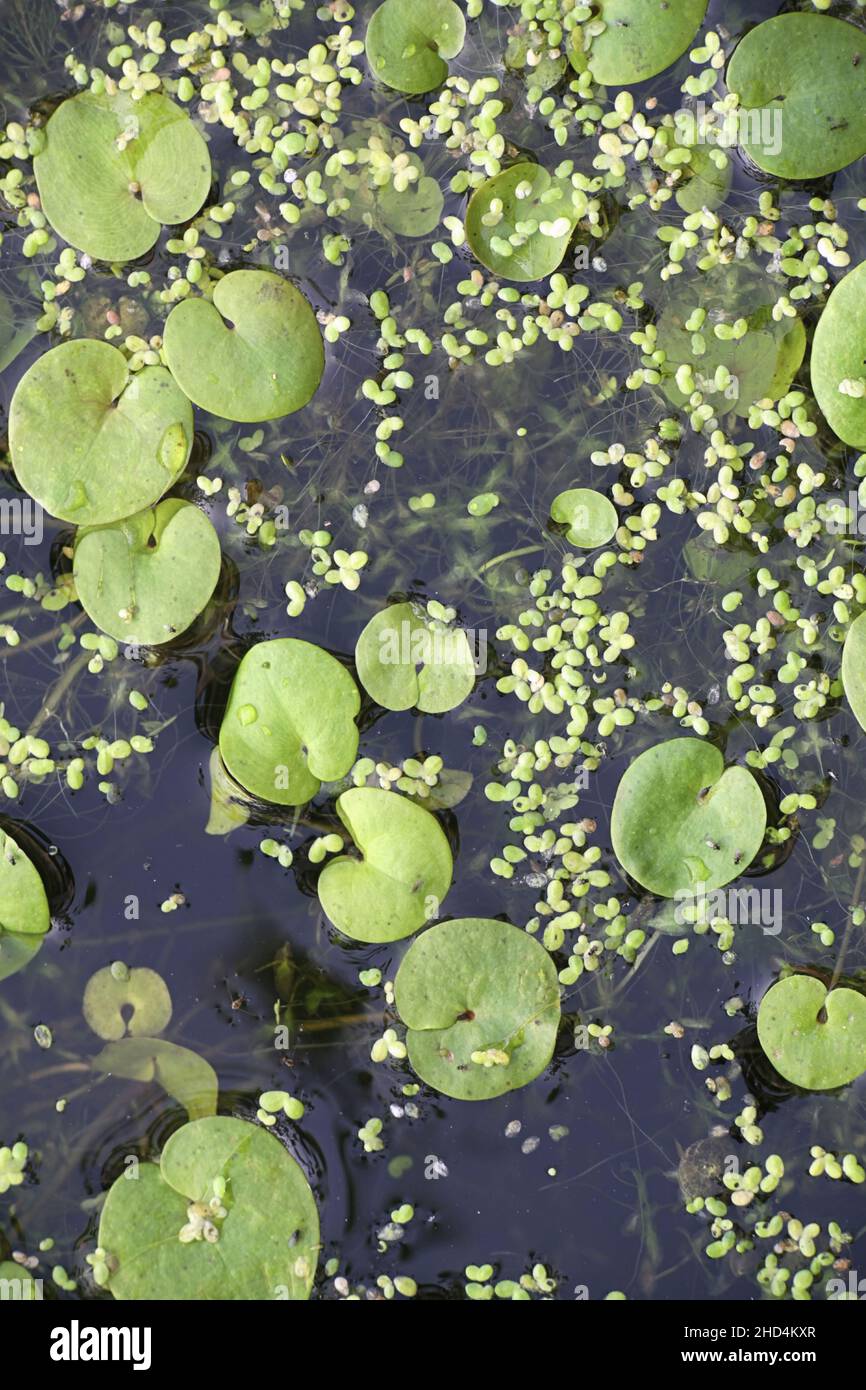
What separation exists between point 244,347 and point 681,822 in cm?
168

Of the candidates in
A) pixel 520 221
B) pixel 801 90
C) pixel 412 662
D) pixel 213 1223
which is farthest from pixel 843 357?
pixel 213 1223

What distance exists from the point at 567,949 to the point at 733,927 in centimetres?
45

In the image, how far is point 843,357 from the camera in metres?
3.08

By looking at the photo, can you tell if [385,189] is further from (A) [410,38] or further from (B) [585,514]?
(B) [585,514]

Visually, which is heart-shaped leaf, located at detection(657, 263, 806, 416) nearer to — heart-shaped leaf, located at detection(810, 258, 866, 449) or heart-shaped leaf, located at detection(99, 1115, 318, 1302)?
heart-shaped leaf, located at detection(810, 258, 866, 449)

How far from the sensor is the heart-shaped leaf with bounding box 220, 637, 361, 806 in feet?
9.77

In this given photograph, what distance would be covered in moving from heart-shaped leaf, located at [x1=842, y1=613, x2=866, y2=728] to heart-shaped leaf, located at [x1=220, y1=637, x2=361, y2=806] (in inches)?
51.5

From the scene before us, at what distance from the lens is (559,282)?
3139 mm

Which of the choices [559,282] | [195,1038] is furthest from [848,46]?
[195,1038]

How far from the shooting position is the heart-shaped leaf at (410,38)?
3.11 metres

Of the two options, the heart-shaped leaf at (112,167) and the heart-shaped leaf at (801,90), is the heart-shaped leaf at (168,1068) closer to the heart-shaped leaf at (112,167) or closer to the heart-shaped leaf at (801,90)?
the heart-shaped leaf at (112,167)

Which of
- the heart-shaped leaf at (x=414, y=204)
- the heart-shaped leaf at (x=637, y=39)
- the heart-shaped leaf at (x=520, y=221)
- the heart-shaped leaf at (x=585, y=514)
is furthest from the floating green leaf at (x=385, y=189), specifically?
the heart-shaped leaf at (x=585, y=514)

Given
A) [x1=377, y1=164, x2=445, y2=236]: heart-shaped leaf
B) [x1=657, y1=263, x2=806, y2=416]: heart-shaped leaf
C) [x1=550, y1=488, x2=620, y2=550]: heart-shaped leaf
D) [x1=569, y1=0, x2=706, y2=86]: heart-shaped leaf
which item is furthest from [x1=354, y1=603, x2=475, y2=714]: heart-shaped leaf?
[x1=569, y1=0, x2=706, y2=86]: heart-shaped leaf

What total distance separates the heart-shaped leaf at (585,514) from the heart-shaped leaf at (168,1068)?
1.70 meters
